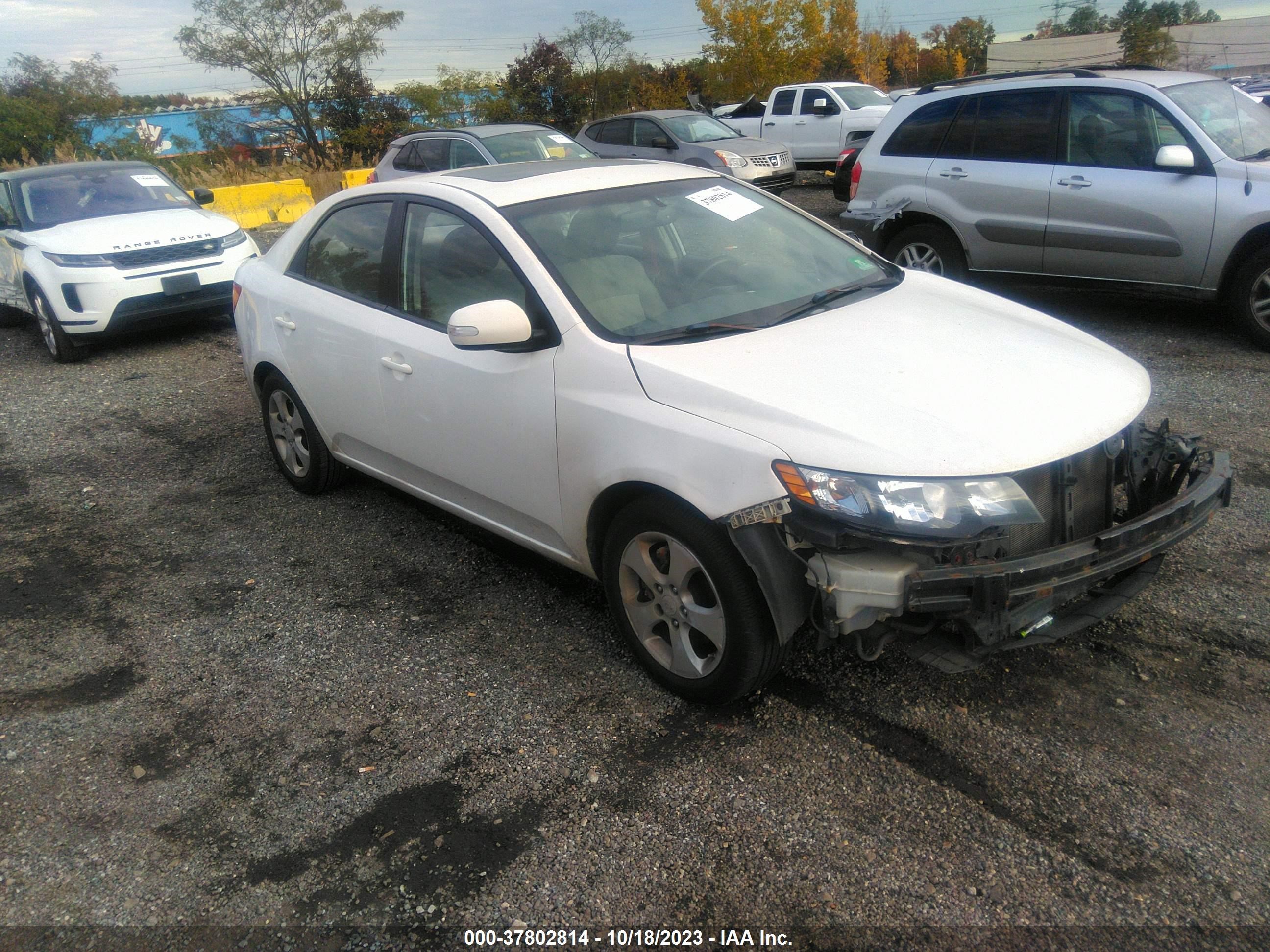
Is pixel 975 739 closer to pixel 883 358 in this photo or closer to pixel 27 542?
pixel 883 358

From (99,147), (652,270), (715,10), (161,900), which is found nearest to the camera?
Answer: (161,900)

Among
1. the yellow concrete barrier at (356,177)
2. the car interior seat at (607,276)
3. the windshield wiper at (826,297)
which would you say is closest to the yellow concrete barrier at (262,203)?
the yellow concrete barrier at (356,177)

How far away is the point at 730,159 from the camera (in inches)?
547

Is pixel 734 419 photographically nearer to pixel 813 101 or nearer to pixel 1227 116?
pixel 1227 116

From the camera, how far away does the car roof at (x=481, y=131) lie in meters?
11.7

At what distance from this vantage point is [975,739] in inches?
115

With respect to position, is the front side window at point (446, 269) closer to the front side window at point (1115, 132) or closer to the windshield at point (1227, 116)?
the front side window at point (1115, 132)

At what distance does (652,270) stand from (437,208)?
1.00 m

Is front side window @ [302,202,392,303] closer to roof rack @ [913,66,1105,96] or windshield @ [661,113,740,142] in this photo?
roof rack @ [913,66,1105,96]

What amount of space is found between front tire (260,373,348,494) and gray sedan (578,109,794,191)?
9.93 meters

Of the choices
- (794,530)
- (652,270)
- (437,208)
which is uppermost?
Answer: (437,208)

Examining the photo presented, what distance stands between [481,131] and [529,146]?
2.10 ft

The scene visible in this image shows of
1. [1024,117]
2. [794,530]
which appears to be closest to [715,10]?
[1024,117]

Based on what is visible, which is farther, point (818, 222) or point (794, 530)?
point (818, 222)
